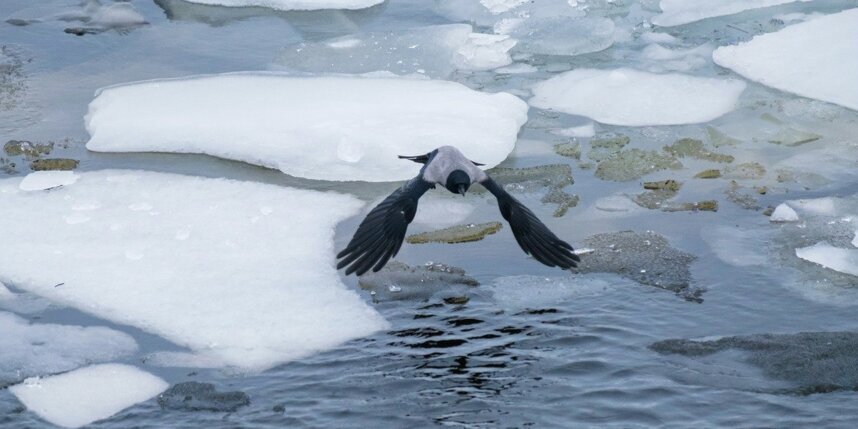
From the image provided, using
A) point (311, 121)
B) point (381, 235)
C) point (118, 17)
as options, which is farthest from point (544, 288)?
point (118, 17)

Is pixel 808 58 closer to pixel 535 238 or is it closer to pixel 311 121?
pixel 311 121

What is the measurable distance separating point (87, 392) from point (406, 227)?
1642 millimetres

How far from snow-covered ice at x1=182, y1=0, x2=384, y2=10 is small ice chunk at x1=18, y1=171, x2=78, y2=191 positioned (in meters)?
3.69

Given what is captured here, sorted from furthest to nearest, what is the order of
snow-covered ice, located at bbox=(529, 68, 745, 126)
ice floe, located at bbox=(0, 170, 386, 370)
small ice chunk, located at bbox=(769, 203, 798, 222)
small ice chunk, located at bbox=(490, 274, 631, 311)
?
snow-covered ice, located at bbox=(529, 68, 745, 126) < small ice chunk, located at bbox=(769, 203, 798, 222) < small ice chunk, located at bbox=(490, 274, 631, 311) < ice floe, located at bbox=(0, 170, 386, 370)

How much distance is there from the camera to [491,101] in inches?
329

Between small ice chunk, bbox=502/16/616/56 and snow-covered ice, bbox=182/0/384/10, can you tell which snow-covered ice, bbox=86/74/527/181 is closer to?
small ice chunk, bbox=502/16/616/56

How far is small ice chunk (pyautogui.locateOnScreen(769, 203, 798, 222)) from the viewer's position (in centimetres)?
679

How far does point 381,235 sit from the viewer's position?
5.58 meters

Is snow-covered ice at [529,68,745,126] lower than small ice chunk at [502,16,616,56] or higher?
lower

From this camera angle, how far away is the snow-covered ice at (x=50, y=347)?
5461 mm

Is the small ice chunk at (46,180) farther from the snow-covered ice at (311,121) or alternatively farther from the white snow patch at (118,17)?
the white snow patch at (118,17)

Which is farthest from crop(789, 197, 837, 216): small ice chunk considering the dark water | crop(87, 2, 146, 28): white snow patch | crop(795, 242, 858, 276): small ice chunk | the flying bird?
crop(87, 2, 146, 28): white snow patch

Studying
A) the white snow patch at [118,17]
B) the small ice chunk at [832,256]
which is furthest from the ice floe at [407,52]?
the small ice chunk at [832,256]

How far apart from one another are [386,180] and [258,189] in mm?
802
